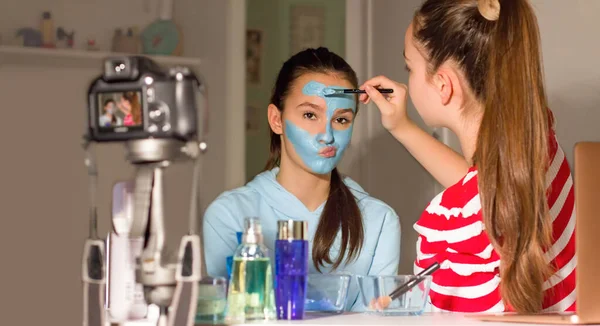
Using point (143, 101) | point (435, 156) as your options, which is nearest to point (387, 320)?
point (143, 101)

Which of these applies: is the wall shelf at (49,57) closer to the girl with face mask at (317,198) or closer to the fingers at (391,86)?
the girl with face mask at (317,198)

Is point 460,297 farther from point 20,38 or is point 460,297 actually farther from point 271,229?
point 20,38

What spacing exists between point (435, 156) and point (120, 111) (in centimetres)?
79

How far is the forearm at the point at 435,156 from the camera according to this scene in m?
1.56

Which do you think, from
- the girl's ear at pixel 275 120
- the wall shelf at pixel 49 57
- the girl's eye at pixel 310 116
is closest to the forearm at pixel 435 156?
the girl's eye at pixel 310 116

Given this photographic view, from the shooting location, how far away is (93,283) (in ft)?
3.08

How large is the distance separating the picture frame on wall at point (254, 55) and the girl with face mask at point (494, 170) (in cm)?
196

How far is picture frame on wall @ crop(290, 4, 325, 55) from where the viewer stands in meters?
3.35

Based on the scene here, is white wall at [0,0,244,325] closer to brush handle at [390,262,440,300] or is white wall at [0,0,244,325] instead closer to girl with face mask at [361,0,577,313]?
girl with face mask at [361,0,577,313]

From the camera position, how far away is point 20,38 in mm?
2752

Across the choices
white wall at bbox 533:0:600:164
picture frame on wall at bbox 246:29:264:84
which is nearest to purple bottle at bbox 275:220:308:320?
white wall at bbox 533:0:600:164

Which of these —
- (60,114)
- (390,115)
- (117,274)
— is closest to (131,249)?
(117,274)

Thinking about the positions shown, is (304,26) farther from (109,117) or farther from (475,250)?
(109,117)

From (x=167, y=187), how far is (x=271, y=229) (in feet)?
2.46
